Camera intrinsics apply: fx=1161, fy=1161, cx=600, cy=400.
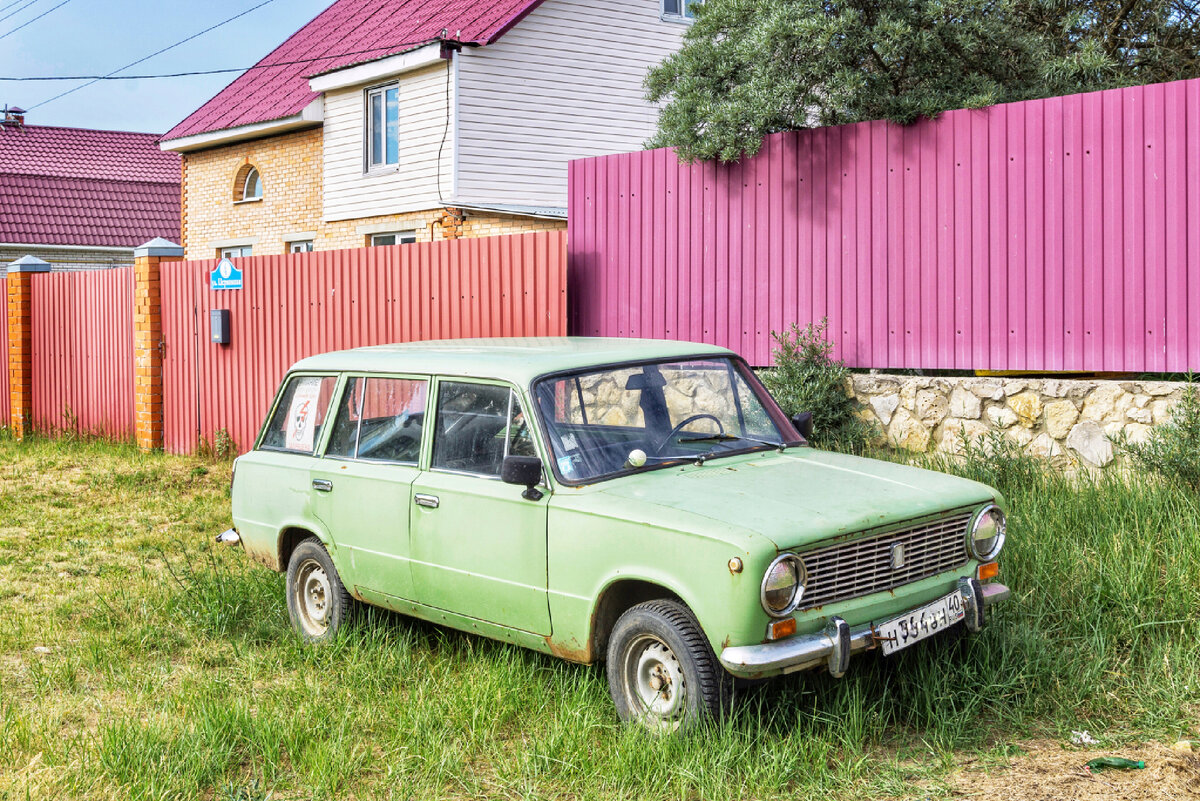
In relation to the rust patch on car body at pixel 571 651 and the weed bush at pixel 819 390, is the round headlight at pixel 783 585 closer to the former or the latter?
the rust patch on car body at pixel 571 651

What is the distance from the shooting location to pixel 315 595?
6195 millimetres

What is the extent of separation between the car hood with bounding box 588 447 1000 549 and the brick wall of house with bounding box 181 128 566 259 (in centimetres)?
1395

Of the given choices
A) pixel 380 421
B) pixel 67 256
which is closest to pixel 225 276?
pixel 380 421

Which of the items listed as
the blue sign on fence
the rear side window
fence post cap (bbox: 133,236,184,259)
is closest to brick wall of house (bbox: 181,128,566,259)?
fence post cap (bbox: 133,236,184,259)

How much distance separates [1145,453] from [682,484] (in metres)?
3.74

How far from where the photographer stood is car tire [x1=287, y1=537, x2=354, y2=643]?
233 inches

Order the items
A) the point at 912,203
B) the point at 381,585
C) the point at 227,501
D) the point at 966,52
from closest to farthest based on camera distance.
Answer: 1. the point at 381,585
2. the point at 912,203
3. the point at 966,52
4. the point at 227,501

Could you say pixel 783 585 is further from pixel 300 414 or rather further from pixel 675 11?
pixel 675 11

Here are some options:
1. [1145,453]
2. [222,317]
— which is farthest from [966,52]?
[222,317]

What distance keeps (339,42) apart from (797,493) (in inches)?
792

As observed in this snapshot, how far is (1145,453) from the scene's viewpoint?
6.97 meters

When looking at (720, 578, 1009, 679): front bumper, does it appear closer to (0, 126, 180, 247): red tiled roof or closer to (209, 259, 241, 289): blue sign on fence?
(209, 259, 241, 289): blue sign on fence

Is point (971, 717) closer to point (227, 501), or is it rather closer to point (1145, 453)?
point (1145, 453)

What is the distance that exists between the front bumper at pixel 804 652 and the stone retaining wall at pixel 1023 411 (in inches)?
150
